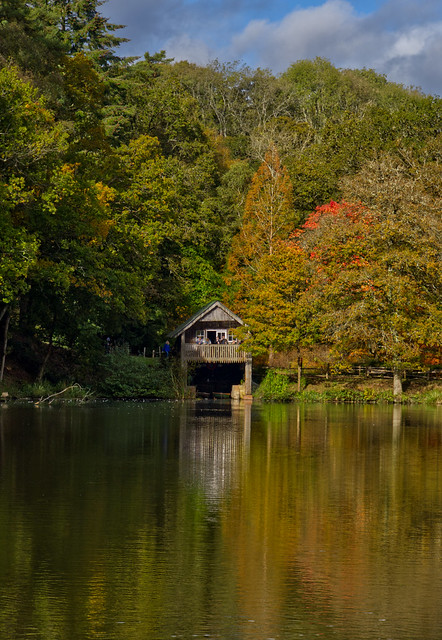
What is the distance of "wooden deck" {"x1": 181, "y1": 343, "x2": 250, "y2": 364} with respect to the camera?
61.8 meters

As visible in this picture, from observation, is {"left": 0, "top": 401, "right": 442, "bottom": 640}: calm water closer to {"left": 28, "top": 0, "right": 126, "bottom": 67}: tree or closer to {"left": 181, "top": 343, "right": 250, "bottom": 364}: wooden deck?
{"left": 181, "top": 343, "right": 250, "bottom": 364}: wooden deck

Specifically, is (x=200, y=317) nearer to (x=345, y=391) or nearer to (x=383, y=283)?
(x=345, y=391)

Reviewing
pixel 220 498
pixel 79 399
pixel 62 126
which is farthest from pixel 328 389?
pixel 220 498

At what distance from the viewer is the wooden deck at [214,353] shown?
203 feet

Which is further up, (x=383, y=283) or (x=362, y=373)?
(x=383, y=283)

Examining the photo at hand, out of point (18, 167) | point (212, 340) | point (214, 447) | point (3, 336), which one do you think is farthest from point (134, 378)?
point (214, 447)

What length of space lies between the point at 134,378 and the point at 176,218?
11.3 meters

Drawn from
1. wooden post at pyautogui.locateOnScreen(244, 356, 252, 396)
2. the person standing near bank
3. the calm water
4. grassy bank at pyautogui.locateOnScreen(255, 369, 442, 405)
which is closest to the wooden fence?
grassy bank at pyautogui.locateOnScreen(255, 369, 442, 405)

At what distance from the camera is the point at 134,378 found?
54656 mm

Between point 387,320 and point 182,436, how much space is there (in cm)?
2772

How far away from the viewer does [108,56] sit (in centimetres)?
7212

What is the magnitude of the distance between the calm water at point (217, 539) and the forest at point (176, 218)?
14763 millimetres

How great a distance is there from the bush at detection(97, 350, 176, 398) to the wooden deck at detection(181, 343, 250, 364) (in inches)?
154

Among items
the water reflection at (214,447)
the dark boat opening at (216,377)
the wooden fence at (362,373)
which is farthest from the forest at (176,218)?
the water reflection at (214,447)
